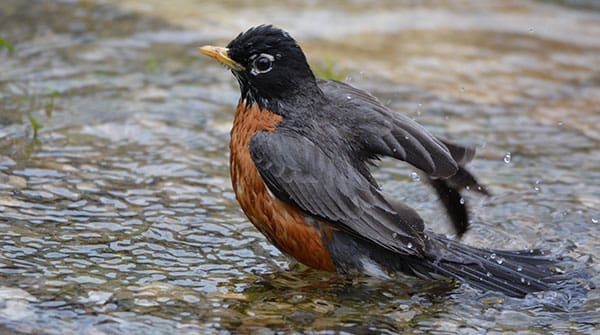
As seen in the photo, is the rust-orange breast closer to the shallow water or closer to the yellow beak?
the shallow water

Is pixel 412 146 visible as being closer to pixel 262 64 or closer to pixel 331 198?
pixel 331 198

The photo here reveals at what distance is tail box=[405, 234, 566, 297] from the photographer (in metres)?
4.70

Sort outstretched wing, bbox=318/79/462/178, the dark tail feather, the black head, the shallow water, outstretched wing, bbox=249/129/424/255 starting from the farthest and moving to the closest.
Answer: the dark tail feather → the black head → outstretched wing, bbox=318/79/462/178 → outstretched wing, bbox=249/129/424/255 → the shallow water

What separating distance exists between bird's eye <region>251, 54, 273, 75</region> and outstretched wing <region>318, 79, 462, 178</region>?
13.2 inches

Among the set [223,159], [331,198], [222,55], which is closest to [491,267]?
[331,198]

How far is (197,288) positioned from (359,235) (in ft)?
2.66

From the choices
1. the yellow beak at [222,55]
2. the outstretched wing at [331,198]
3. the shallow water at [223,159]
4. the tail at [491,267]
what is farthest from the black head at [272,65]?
the tail at [491,267]

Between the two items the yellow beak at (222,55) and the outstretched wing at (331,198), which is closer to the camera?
the outstretched wing at (331,198)

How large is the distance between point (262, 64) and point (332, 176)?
2.17 ft

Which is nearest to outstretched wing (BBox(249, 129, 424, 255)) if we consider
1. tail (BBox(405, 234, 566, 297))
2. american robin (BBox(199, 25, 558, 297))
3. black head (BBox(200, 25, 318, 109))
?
american robin (BBox(199, 25, 558, 297))

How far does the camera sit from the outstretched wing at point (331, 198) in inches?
184

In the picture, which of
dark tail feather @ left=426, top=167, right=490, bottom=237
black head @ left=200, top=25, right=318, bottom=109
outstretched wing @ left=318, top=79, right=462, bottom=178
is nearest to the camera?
Answer: outstretched wing @ left=318, top=79, right=462, bottom=178

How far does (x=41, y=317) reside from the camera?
3.88 meters

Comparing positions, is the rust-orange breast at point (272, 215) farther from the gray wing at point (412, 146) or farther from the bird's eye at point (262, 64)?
the gray wing at point (412, 146)
